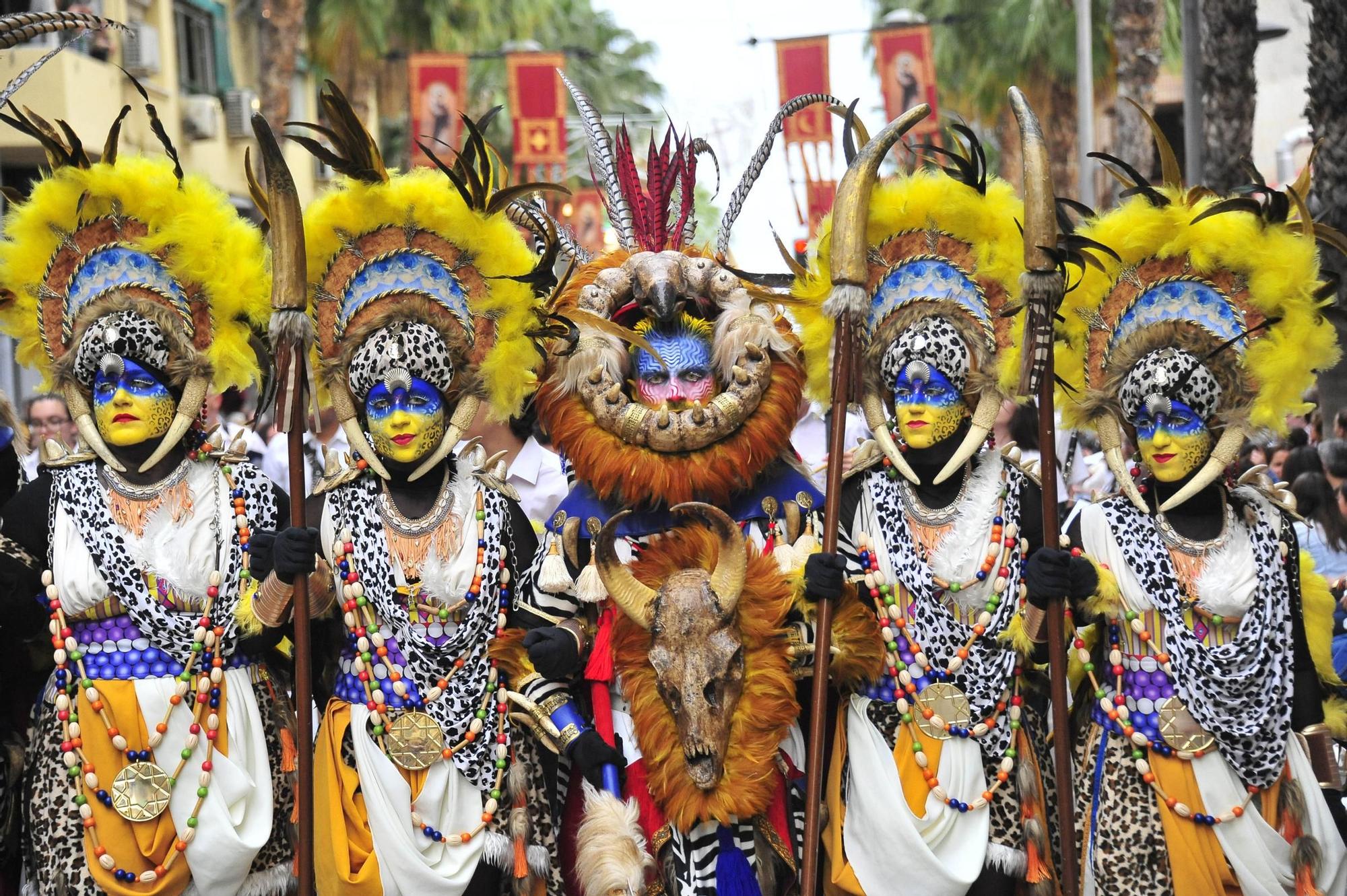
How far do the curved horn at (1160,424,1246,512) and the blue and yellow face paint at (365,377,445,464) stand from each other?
2.21 m

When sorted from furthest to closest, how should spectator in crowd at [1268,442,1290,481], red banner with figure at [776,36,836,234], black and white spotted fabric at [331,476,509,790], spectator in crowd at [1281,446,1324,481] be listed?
red banner with figure at [776,36,836,234], spectator in crowd at [1268,442,1290,481], spectator in crowd at [1281,446,1324,481], black and white spotted fabric at [331,476,509,790]

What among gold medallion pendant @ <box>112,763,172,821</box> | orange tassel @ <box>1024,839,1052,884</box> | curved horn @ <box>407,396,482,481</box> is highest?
curved horn @ <box>407,396,482,481</box>

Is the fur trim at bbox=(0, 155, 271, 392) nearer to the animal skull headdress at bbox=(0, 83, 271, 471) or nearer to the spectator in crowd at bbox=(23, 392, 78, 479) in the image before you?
the animal skull headdress at bbox=(0, 83, 271, 471)

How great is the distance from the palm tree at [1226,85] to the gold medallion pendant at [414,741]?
8120 millimetres

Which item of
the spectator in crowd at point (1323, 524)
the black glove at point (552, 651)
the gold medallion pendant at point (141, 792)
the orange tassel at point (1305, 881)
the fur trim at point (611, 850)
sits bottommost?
the orange tassel at point (1305, 881)

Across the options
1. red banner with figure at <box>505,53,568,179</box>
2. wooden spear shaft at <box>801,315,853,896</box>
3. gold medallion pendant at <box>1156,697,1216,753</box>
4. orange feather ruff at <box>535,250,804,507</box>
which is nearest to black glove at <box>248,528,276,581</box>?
orange feather ruff at <box>535,250,804,507</box>

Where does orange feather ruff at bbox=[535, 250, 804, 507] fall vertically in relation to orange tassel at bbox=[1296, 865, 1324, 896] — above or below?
above

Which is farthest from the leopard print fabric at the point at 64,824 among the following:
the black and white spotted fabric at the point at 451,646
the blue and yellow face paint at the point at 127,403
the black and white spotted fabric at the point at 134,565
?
the blue and yellow face paint at the point at 127,403

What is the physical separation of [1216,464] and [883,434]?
0.98 metres

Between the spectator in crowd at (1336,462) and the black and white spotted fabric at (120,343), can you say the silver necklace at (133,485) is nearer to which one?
the black and white spotted fabric at (120,343)

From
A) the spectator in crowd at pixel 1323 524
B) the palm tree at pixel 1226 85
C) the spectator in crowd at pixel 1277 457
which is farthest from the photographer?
the palm tree at pixel 1226 85

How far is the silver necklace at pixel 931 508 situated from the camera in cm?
502

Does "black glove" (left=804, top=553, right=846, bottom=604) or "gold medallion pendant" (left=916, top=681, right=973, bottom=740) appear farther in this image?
"gold medallion pendant" (left=916, top=681, right=973, bottom=740)

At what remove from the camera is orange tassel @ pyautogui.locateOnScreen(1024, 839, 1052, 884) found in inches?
191
